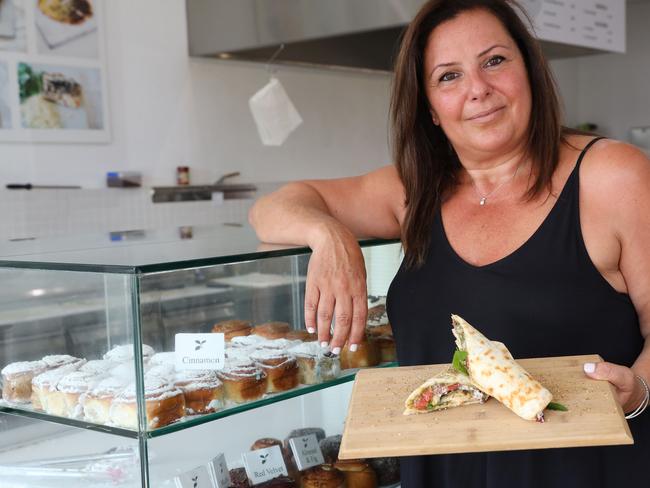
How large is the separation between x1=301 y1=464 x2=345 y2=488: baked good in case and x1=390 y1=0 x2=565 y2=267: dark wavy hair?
0.60 metres

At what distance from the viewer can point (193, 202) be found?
461 centimetres

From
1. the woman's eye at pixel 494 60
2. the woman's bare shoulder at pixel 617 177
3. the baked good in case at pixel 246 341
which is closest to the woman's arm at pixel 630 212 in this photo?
the woman's bare shoulder at pixel 617 177

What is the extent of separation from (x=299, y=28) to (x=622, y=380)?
3.16 metres

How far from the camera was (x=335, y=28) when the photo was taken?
396 centimetres

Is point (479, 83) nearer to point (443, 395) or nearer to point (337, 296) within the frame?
point (337, 296)

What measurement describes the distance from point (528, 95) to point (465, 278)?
0.38 metres

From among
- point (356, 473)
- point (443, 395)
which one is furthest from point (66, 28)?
point (443, 395)

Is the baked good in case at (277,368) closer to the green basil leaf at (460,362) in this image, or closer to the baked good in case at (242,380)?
the baked good in case at (242,380)

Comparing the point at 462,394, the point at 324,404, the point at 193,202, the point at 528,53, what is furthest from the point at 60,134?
the point at 462,394

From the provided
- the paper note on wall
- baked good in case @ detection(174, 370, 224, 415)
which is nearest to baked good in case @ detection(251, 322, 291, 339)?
baked good in case @ detection(174, 370, 224, 415)

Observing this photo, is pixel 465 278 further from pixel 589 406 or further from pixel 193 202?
pixel 193 202

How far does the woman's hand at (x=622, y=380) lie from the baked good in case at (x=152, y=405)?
69 centimetres

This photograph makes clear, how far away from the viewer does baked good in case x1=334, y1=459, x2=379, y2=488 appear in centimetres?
204

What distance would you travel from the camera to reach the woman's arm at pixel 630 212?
148 cm
